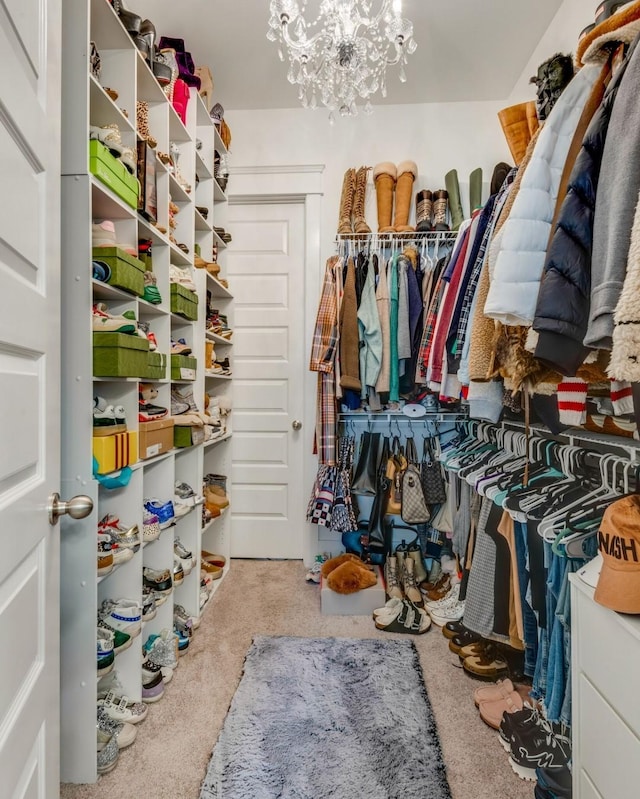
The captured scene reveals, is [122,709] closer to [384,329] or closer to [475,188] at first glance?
[384,329]

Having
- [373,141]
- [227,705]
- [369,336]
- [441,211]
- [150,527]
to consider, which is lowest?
[227,705]

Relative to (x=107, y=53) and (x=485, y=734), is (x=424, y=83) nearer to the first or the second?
(x=107, y=53)

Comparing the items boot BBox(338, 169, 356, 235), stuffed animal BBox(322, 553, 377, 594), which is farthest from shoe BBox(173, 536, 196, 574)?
boot BBox(338, 169, 356, 235)

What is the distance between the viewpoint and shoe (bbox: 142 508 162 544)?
1.64 m

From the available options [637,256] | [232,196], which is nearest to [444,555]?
[637,256]

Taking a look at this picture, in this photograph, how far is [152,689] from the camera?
1607 mm

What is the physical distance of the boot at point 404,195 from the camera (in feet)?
8.41

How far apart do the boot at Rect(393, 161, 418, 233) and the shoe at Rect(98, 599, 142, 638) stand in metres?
2.22

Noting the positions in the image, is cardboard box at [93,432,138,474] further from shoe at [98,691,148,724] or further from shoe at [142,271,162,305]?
shoe at [98,691,148,724]

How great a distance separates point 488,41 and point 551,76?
1444mm

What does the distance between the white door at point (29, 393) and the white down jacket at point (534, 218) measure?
844 millimetres

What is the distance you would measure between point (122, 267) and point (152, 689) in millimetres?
1442

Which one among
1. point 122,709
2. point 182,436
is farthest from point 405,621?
point 182,436

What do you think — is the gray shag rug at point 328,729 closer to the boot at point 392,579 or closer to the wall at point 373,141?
the boot at point 392,579
